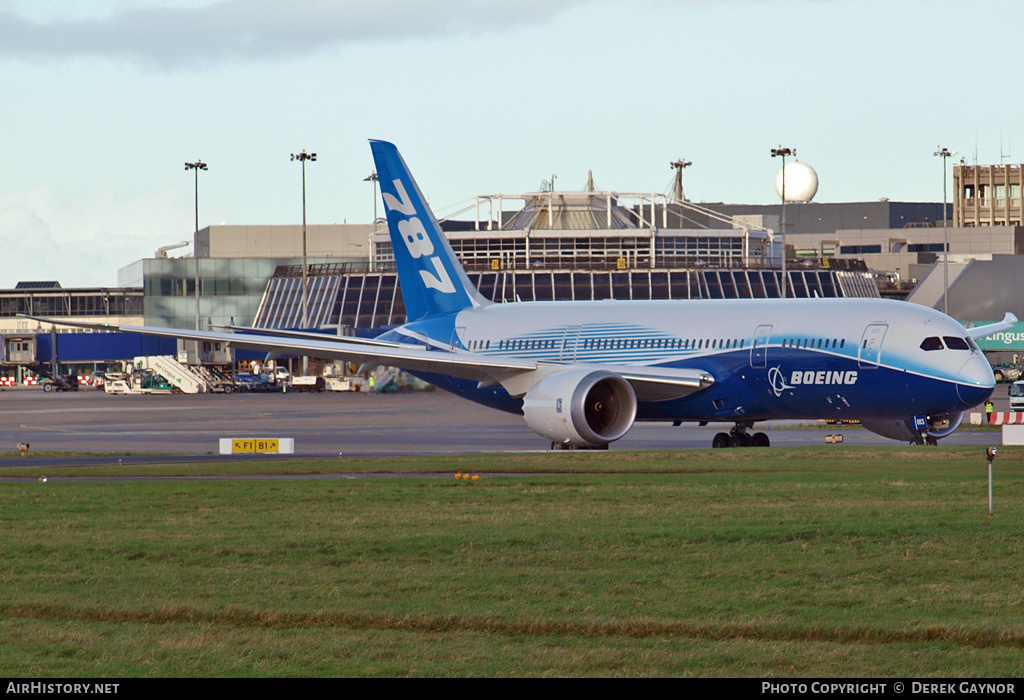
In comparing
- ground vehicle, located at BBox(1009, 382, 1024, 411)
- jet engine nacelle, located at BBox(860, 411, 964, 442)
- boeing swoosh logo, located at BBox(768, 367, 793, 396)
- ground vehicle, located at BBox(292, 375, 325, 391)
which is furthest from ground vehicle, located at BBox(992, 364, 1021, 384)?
boeing swoosh logo, located at BBox(768, 367, 793, 396)

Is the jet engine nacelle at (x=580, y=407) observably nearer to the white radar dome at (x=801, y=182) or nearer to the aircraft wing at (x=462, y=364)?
the aircraft wing at (x=462, y=364)

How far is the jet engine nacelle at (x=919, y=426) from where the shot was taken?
34.4 metres

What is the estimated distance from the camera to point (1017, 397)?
235ft

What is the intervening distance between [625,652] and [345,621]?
3037 mm

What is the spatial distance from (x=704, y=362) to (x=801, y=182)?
5934 inches

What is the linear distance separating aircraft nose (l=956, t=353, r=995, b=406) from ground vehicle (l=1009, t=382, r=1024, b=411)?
37.5 meters

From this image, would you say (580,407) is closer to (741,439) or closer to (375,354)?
(741,439)

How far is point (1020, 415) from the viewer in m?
37.0

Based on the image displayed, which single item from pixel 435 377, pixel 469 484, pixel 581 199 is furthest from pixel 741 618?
pixel 581 199

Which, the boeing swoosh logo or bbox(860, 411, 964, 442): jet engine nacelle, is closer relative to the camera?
bbox(860, 411, 964, 442): jet engine nacelle

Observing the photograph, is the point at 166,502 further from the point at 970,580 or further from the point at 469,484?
the point at 970,580

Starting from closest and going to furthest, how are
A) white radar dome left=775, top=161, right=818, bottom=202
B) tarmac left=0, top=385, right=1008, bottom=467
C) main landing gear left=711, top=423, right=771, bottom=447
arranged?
1. main landing gear left=711, top=423, right=771, bottom=447
2. tarmac left=0, top=385, right=1008, bottom=467
3. white radar dome left=775, top=161, right=818, bottom=202

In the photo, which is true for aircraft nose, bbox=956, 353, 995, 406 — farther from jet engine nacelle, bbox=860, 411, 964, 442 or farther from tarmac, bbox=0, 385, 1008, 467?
tarmac, bbox=0, 385, 1008, 467

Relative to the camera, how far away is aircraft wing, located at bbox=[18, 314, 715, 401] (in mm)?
36062
